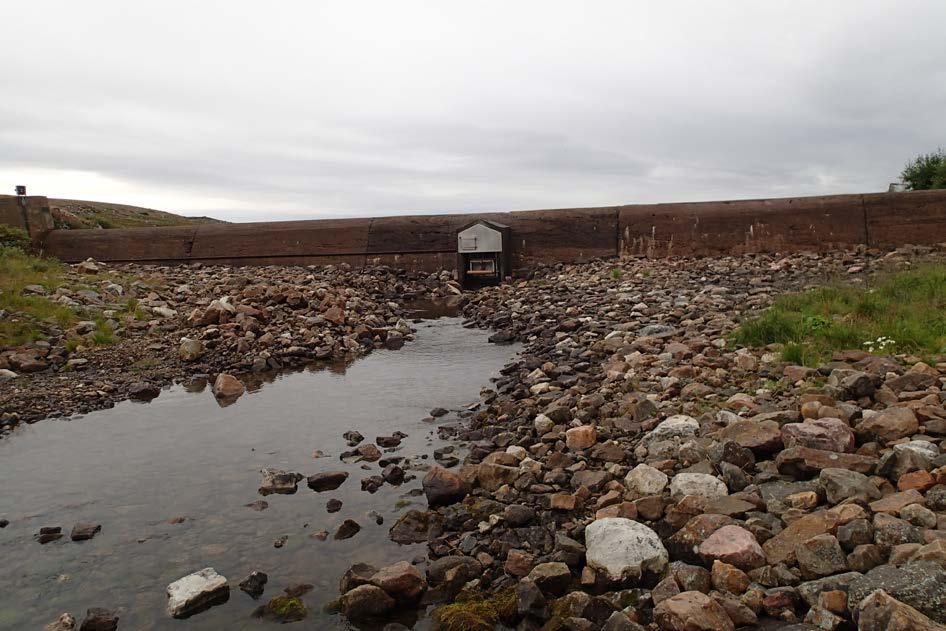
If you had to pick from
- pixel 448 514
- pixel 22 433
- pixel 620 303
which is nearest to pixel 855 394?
pixel 448 514

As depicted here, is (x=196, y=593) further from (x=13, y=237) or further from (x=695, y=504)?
(x=13, y=237)

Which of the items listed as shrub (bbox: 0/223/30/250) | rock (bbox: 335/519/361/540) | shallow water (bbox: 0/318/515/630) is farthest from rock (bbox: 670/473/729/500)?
shrub (bbox: 0/223/30/250)

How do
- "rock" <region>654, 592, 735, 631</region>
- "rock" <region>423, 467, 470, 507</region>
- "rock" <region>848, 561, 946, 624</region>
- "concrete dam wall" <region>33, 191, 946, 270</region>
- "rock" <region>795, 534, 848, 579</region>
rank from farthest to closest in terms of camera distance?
1. "concrete dam wall" <region>33, 191, 946, 270</region>
2. "rock" <region>423, 467, 470, 507</region>
3. "rock" <region>795, 534, 848, 579</region>
4. "rock" <region>654, 592, 735, 631</region>
5. "rock" <region>848, 561, 946, 624</region>

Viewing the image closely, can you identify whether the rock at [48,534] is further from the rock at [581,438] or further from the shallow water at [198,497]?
the rock at [581,438]

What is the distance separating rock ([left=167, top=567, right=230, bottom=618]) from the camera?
2982 mm

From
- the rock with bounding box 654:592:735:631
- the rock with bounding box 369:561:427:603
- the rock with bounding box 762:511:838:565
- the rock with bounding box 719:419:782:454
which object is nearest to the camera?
the rock with bounding box 654:592:735:631

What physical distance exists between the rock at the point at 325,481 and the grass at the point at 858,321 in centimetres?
356

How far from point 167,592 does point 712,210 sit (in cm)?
1173

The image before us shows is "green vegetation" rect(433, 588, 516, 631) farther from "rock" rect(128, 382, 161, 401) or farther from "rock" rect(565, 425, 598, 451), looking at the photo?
"rock" rect(128, 382, 161, 401)

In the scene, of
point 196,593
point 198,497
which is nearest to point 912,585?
point 196,593

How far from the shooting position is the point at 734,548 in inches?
105

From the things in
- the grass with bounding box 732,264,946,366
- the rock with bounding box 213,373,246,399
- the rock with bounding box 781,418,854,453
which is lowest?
the rock with bounding box 213,373,246,399

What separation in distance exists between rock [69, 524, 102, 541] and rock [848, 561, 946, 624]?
388 centimetres

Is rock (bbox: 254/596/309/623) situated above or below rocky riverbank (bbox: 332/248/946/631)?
below
